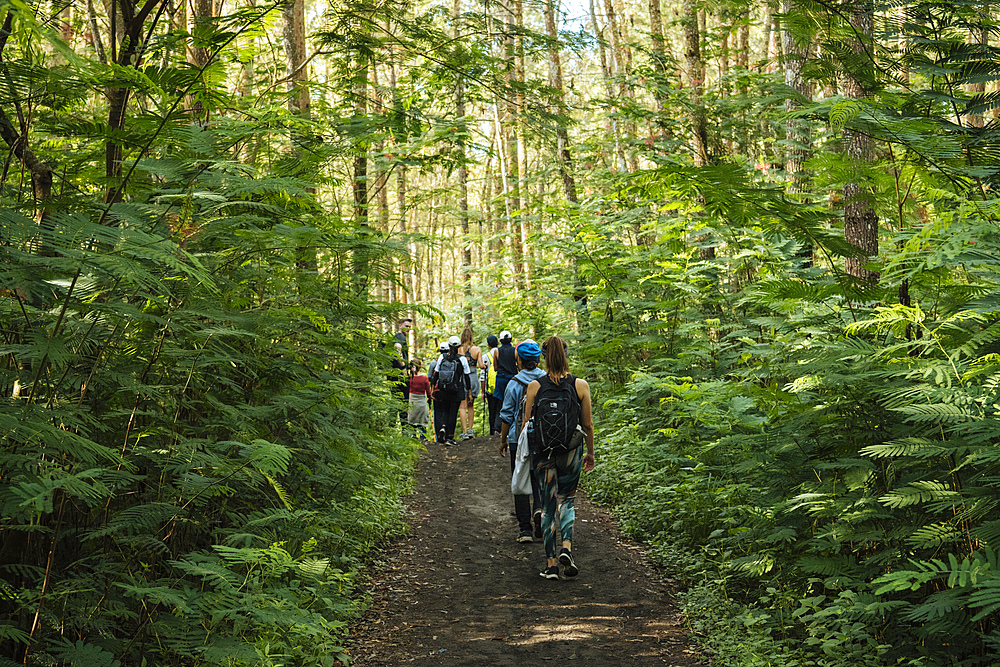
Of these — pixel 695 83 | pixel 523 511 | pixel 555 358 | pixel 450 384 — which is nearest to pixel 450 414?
pixel 450 384

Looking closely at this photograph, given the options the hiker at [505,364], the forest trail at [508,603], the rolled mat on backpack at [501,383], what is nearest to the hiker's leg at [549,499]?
the forest trail at [508,603]

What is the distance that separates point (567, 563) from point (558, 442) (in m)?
1.30

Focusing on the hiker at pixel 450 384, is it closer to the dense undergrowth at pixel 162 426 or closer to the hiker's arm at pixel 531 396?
the hiker's arm at pixel 531 396

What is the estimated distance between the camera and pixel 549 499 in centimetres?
675

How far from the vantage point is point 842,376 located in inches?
185

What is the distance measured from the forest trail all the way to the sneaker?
4.2 inches

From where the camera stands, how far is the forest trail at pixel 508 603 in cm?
527

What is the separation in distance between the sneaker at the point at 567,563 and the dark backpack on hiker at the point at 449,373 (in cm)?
714

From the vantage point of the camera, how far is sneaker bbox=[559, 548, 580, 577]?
6738 mm

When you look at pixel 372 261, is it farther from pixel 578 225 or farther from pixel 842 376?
pixel 578 225

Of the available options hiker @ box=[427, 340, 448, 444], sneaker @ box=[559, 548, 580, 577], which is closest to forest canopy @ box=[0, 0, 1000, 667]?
sneaker @ box=[559, 548, 580, 577]

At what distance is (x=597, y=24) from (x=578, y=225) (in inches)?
671

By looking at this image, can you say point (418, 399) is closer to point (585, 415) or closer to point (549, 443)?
point (585, 415)

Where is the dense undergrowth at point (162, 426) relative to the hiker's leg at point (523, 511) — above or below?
above
